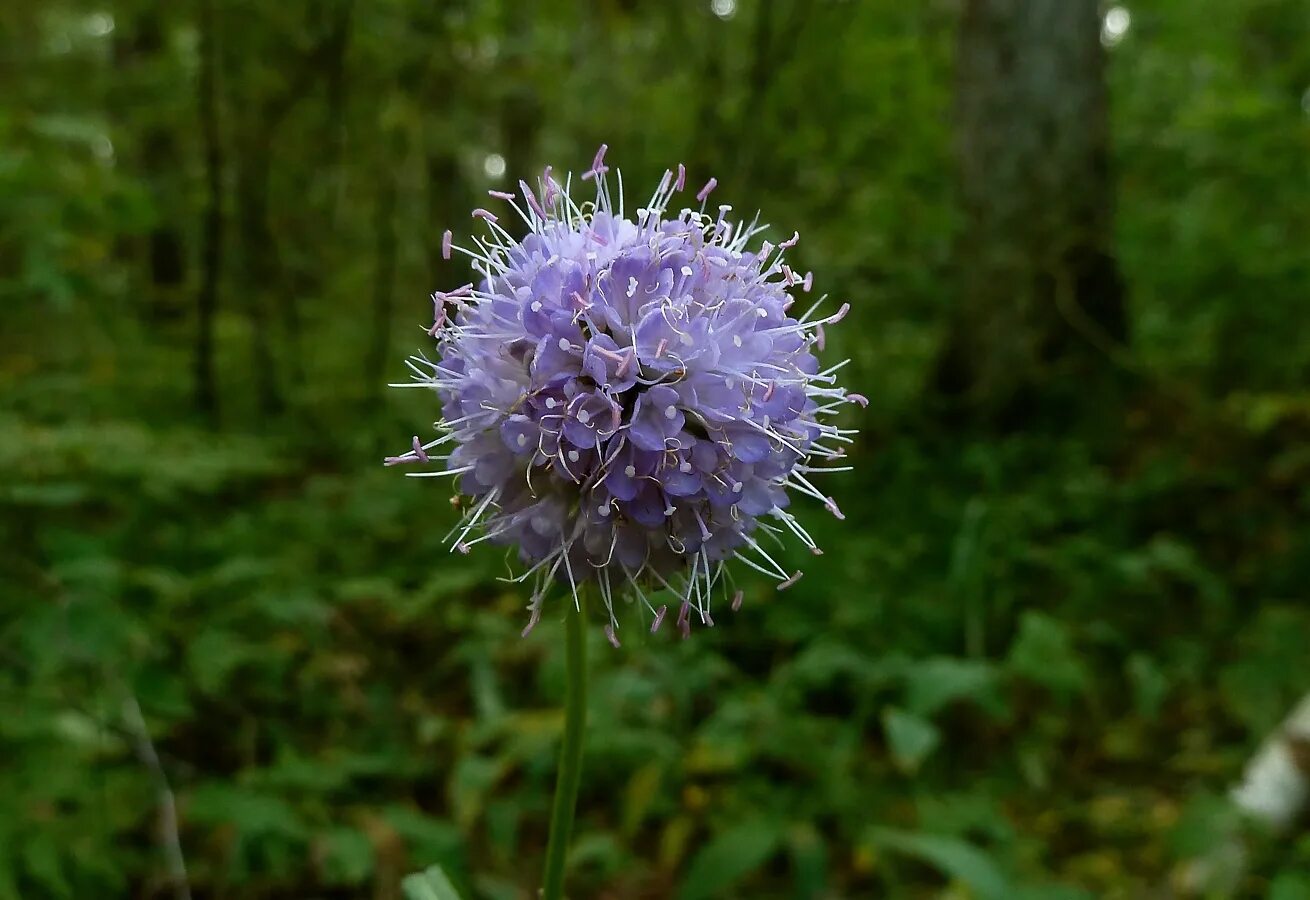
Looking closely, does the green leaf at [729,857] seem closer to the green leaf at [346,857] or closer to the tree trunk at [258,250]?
the green leaf at [346,857]

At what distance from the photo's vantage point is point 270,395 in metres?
5.75

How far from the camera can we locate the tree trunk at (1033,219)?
199 inches

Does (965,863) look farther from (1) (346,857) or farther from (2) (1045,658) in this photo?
(1) (346,857)

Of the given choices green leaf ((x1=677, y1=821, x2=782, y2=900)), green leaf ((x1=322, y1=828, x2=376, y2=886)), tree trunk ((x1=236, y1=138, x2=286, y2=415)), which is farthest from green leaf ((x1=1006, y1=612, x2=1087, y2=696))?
tree trunk ((x1=236, y1=138, x2=286, y2=415))

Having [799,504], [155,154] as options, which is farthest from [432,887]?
[155,154]

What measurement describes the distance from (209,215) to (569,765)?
454 centimetres

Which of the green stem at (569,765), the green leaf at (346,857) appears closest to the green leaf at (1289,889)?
the green stem at (569,765)

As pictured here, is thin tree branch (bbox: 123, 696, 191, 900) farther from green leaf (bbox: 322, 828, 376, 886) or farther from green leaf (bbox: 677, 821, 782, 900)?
green leaf (bbox: 677, 821, 782, 900)

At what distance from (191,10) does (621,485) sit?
174 inches

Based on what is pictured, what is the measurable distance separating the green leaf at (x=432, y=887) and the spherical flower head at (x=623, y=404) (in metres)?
0.38

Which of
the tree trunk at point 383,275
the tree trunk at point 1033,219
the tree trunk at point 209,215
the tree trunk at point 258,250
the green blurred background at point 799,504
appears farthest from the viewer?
the tree trunk at point 383,275

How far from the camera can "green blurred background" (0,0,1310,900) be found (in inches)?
106

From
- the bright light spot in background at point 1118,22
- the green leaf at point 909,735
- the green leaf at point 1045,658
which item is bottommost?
the green leaf at point 909,735

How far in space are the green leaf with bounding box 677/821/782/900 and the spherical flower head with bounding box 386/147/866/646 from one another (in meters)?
1.17
